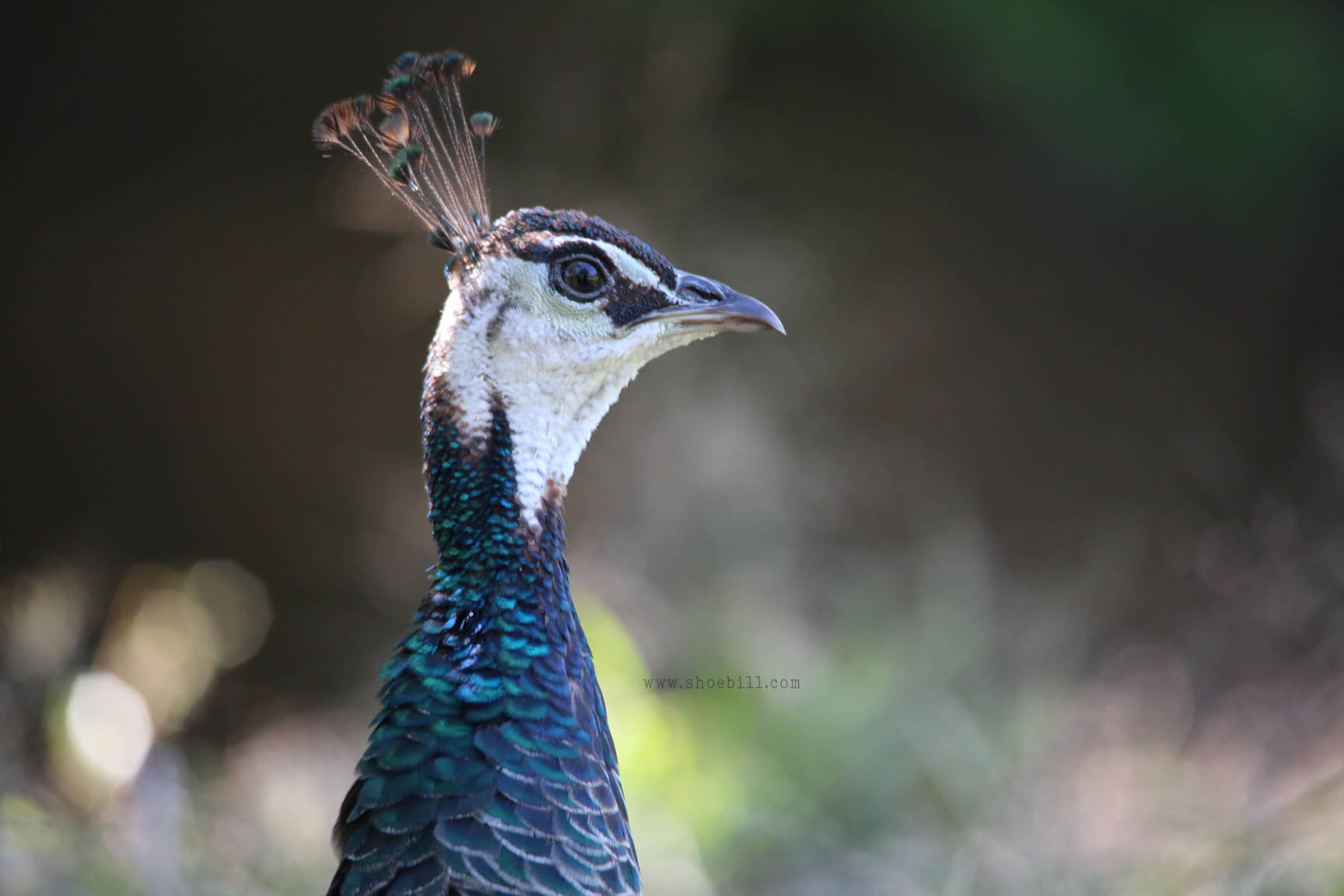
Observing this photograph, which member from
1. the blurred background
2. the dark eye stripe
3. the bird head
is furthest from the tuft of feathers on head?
the blurred background

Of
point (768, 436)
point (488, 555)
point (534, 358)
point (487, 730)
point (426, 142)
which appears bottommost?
point (487, 730)

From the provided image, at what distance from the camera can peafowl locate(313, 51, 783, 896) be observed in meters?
0.98

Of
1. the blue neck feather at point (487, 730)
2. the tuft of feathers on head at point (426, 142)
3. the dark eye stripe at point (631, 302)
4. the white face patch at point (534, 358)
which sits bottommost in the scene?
the blue neck feather at point (487, 730)

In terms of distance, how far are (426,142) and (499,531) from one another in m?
0.39

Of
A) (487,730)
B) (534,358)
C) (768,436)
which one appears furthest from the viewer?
(768,436)

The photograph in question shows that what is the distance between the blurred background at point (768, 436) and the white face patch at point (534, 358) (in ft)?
3.97

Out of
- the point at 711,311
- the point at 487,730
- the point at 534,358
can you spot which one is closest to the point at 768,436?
the point at 711,311

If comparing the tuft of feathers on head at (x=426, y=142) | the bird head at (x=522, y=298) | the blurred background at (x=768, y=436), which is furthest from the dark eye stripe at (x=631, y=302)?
the blurred background at (x=768, y=436)

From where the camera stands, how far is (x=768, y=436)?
3.05m

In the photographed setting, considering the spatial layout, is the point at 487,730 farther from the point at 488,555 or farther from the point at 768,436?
the point at 768,436

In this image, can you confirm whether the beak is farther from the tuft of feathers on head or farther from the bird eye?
the tuft of feathers on head

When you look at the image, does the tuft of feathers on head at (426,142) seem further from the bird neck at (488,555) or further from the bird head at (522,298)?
the bird neck at (488,555)

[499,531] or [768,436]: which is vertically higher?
[768,436]

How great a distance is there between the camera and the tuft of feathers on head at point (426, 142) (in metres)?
1.17
